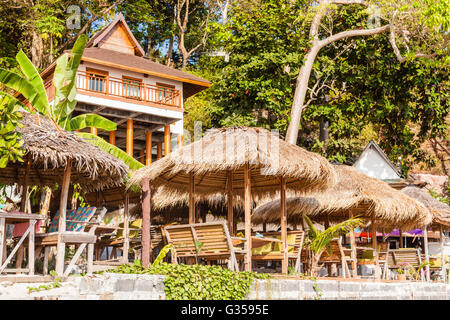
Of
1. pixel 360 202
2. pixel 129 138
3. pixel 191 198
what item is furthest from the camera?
pixel 129 138

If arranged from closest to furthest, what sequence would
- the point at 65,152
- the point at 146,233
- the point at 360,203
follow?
the point at 146,233, the point at 65,152, the point at 360,203

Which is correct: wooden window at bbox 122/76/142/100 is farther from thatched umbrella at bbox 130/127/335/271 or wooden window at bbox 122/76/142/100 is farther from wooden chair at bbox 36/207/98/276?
wooden chair at bbox 36/207/98/276

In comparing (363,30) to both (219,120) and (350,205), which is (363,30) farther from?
(350,205)

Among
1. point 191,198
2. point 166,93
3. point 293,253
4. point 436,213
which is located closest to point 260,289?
point 293,253

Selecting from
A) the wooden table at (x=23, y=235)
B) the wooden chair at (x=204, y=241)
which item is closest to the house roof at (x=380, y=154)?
the wooden chair at (x=204, y=241)

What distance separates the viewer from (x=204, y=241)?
855cm

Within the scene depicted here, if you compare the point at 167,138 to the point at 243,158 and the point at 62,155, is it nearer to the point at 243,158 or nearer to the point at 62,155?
the point at 243,158

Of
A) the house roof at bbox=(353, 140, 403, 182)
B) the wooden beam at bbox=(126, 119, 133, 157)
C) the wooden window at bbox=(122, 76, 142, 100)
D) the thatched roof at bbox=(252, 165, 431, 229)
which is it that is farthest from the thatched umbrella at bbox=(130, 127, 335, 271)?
the wooden window at bbox=(122, 76, 142, 100)

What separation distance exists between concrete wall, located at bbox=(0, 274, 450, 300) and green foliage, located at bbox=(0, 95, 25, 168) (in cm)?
178

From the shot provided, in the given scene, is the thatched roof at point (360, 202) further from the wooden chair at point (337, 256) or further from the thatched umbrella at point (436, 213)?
the thatched umbrella at point (436, 213)

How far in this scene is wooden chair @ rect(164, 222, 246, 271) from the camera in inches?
327

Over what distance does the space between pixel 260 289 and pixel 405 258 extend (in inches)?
279

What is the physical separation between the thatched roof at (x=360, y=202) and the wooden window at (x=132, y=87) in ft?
34.1

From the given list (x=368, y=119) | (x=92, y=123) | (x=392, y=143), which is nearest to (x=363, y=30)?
(x=368, y=119)
